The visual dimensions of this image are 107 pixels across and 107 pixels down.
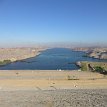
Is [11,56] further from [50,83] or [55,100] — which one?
[55,100]

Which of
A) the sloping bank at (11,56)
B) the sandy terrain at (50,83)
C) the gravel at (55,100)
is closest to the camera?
the gravel at (55,100)

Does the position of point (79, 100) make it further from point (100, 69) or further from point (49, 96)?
point (100, 69)

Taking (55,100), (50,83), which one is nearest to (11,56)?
(50,83)

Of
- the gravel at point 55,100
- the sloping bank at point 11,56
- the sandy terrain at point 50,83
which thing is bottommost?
the sloping bank at point 11,56

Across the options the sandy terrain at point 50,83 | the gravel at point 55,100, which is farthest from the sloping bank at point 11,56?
the gravel at point 55,100

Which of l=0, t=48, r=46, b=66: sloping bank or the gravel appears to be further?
l=0, t=48, r=46, b=66: sloping bank

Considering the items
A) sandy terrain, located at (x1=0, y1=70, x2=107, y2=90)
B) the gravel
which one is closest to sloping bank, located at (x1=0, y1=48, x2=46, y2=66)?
sandy terrain, located at (x1=0, y1=70, x2=107, y2=90)

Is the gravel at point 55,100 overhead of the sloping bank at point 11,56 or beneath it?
overhead

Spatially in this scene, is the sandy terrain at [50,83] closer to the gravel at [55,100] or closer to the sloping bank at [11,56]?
the gravel at [55,100]

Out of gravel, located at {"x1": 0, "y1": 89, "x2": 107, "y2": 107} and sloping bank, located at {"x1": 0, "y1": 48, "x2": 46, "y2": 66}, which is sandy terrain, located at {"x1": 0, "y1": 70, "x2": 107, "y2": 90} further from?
sloping bank, located at {"x1": 0, "y1": 48, "x2": 46, "y2": 66}

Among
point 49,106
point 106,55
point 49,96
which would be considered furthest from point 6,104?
point 106,55

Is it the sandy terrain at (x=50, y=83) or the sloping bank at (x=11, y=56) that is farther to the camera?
the sloping bank at (x=11, y=56)
